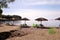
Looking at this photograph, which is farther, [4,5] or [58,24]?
[58,24]

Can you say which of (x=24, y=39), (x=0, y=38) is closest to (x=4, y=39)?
(x=0, y=38)

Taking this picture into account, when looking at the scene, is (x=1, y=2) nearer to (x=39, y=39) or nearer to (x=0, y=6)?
(x=0, y=6)

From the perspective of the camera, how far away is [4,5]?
66.2ft

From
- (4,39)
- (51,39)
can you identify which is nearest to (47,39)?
(51,39)

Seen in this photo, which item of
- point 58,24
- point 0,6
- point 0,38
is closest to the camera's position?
point 0,38

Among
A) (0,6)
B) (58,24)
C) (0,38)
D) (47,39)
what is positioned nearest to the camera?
(47,39)

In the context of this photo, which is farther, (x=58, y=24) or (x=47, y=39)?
(x=58, y=24)

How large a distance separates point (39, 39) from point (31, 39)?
74 centimetres

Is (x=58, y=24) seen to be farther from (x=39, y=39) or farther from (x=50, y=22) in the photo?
(x=39, y=39)

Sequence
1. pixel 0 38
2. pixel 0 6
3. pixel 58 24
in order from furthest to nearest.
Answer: pixel 58 24
pixel 0 6
pixel 0 38

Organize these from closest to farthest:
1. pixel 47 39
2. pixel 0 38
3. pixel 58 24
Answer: pixel 47 39, pixel 0 38, pixel 58 24

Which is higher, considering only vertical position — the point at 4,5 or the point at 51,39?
the point at 4,5

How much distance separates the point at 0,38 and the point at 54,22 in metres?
16.6

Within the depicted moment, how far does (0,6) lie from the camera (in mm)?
19703
